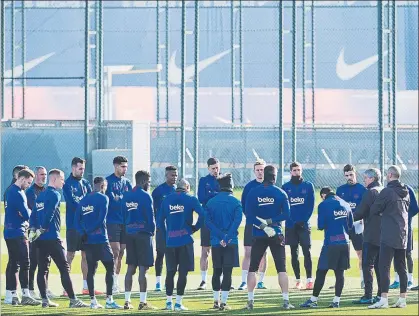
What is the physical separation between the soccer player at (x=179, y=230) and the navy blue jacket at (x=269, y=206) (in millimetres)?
678

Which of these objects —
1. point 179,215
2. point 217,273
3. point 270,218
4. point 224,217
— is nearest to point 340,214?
point 270,218

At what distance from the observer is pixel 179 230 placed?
14867 millimetres

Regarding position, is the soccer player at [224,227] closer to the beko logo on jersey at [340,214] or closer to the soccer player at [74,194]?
the beko logo on jersey at [340,214]

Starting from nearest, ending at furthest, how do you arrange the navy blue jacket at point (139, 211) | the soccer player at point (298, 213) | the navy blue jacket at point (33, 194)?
the navy blue jacket at point (139, 211), the navy blue jacket at point (33, 194), the soccer player at point (298, 213)

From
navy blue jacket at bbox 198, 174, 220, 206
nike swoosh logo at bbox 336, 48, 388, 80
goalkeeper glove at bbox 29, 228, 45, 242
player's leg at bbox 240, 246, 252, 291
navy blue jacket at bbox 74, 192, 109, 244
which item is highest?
nike swoosh logo at bbox 336, 48, 388, 80

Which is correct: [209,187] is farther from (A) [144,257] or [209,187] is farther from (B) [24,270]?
(B) [24,270]

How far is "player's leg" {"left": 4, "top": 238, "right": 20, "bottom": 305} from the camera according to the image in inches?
614

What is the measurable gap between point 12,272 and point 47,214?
1.15m

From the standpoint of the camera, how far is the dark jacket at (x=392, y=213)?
48.1ft

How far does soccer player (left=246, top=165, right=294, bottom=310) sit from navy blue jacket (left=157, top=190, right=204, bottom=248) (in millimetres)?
694

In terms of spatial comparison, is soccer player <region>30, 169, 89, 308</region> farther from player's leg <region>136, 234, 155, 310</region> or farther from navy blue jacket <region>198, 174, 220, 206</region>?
navy blue jacket <region>198, 174, 220, 206</region>

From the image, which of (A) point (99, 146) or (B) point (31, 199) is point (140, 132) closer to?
(A) point (99, 146)

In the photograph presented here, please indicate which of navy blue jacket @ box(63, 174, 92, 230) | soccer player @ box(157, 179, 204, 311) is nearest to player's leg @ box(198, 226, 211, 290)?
navy blue jacket @ box(63, 174, 92, 230)

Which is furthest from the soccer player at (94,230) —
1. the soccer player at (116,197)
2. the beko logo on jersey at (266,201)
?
the beko logo on jersey at (266,201)
